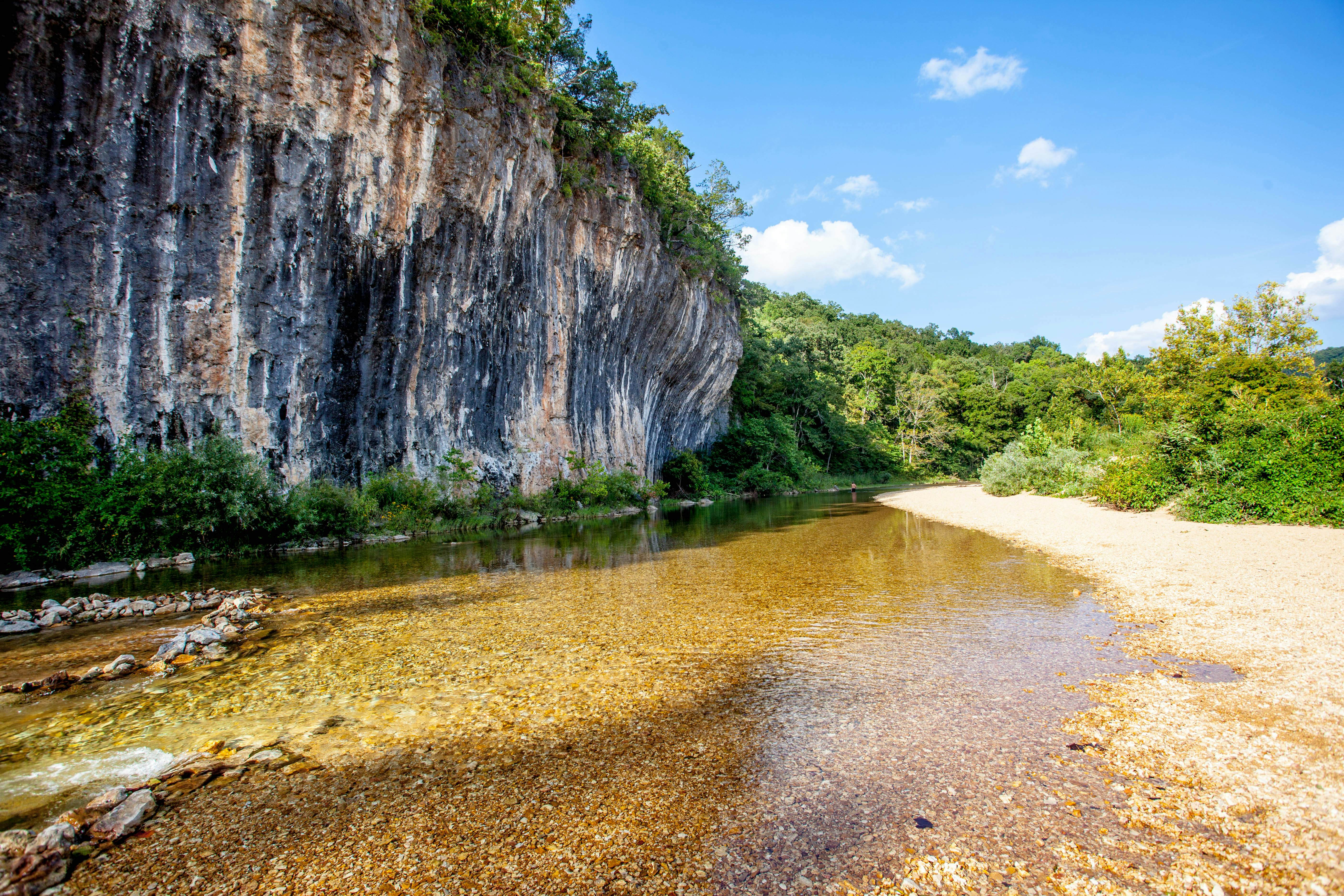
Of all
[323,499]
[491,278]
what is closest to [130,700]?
[323,499]

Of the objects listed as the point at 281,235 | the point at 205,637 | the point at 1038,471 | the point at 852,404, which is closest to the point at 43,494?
the point at 281,235

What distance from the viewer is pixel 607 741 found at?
373cm

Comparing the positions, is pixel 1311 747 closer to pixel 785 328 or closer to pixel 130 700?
pixel 130 700

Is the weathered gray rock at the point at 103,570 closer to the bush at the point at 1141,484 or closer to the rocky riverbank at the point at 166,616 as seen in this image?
the rocky riverbank at the point at 166,616

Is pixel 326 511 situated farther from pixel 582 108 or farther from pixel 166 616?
pixel 582 108

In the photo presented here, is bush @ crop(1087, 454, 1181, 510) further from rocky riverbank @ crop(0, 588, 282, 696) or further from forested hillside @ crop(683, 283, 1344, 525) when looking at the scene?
rocky riverbank @ crop(0, 588, 282, 696)

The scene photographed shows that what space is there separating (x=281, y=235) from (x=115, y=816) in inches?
572

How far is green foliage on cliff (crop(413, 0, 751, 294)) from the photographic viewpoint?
1714 cm

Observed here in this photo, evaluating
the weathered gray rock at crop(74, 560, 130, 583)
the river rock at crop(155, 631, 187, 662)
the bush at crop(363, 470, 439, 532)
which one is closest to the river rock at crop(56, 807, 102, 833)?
the river rock at crop(155, 631, 187, 662)

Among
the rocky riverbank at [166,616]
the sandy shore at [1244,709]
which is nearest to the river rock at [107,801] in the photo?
the rocky riverbank at [166,616]

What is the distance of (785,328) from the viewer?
160 ft

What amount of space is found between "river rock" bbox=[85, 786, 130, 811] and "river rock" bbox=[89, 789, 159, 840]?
22mm

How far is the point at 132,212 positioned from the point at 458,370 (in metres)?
8.28

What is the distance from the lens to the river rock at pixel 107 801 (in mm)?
3059
